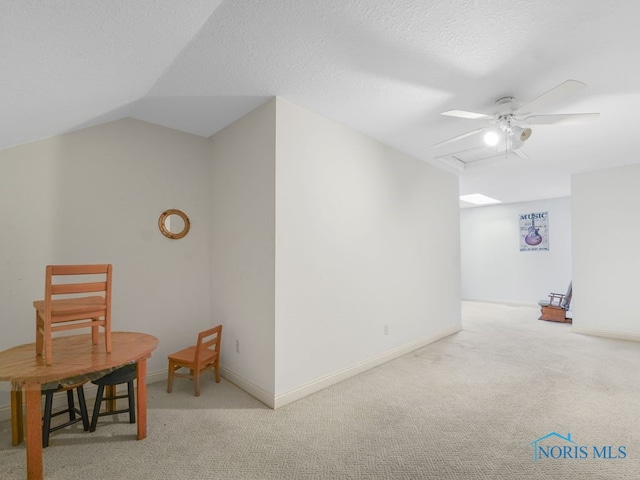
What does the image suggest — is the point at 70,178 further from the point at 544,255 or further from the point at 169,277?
the point at 544,255

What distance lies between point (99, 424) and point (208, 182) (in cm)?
240

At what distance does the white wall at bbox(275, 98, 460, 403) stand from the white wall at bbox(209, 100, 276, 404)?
4.4 inches

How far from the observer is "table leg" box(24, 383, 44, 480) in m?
1.59

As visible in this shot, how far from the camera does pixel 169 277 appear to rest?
313 centimetres

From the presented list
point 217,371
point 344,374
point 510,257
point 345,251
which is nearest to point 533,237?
point 510,257

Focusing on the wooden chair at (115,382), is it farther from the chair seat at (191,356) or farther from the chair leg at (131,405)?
the chair seat at (191,356)

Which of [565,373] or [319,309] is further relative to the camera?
[565,373]

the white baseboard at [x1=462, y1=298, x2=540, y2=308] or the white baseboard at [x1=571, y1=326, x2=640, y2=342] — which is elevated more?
the white baseboard at [x1=571, y1=326, x2=640, y2=342]

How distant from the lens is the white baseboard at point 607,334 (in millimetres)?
4426

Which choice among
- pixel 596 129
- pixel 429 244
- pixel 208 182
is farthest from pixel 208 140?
pixel 596 129

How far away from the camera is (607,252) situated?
15.4 ft

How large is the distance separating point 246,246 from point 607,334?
18.4 ft

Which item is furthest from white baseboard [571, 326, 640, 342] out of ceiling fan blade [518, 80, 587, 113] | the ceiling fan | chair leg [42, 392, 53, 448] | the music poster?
chair leg [42, 392, 53, 448]

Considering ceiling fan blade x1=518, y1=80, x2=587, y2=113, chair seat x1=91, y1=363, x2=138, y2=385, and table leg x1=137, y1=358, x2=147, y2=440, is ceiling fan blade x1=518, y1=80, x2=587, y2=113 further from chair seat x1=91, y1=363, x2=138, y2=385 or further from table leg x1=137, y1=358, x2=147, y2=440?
chair seat x1=91, y1=363, x2=138, y2=385
